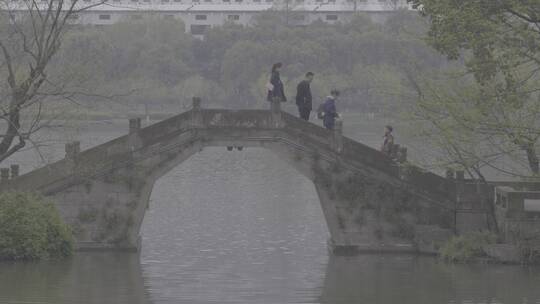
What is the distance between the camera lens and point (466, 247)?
129 ft

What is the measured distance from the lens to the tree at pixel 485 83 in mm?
34375

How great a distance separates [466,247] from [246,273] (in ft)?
22.6

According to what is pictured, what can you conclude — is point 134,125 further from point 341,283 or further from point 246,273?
point 341,283

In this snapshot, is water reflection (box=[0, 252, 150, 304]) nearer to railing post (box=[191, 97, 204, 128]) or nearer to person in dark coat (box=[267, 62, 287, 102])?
railing post (box=[191, 97, 204, 128])

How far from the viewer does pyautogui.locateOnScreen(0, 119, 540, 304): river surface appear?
32.8 metres

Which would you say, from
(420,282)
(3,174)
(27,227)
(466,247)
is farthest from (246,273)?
(3,174)

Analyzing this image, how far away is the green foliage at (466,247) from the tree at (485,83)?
2.27 m

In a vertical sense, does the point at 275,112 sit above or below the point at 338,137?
above

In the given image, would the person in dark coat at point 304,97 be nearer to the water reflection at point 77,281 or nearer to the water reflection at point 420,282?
the water reflection at point 420,282

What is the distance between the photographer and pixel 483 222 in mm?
40844

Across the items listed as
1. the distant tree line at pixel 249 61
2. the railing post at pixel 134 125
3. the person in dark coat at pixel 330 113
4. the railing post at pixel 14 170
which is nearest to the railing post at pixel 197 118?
the railing post at pixel 134 125

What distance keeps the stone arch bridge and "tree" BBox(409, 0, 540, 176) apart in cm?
211

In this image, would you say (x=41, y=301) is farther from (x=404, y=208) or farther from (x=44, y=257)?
(x=404, y=208)

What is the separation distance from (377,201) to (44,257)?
36.1 ft
